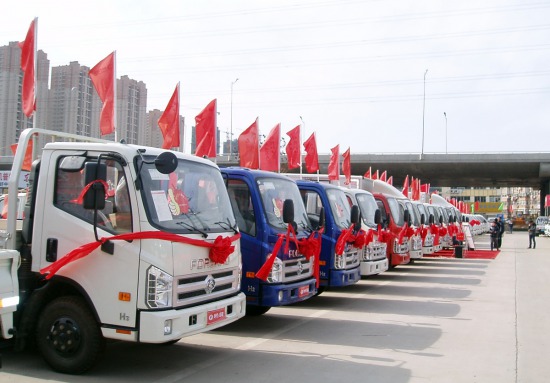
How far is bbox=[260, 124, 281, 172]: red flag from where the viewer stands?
16625 mm

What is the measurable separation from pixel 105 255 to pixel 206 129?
873cm

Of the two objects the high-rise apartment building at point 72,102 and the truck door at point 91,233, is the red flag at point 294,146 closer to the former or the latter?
the high-rise apartment building at point 72,102

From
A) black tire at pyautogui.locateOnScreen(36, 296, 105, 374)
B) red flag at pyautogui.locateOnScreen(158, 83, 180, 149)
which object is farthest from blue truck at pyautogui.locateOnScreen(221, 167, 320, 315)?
red flag at pyautogui.locateOnScreen(158, 83, 180, 149)

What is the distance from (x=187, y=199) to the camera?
20.6 feet

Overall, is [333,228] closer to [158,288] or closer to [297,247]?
[297,247]

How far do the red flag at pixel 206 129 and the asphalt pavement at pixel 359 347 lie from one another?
4659mm

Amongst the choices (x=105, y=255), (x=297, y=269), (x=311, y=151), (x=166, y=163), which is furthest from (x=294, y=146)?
(x=105, y=255)

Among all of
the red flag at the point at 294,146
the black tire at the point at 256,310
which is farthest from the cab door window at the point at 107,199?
the red flag at the point at 294,146

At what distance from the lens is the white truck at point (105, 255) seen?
556cm

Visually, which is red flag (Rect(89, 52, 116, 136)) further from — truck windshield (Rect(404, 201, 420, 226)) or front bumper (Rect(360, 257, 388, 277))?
truck windshield (Rect(404, 201, 420, 226))

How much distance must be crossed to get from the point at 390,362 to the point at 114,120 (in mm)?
7517

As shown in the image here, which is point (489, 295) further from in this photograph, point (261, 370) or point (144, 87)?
point (144, 87)

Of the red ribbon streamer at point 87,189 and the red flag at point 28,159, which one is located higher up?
the red flag at point 28,159

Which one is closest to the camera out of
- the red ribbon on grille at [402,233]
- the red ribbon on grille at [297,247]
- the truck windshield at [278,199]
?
the red ribbon on grille at [297,247]
